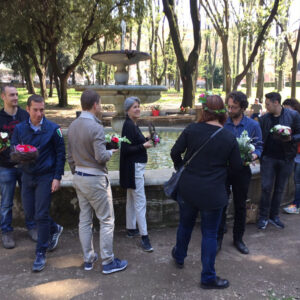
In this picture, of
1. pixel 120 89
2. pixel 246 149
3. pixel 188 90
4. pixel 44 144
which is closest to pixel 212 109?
pixel 246 149

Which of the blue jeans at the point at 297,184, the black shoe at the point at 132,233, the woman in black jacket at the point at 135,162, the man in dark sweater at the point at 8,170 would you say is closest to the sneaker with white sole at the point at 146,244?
the woman in black jacket at the point at 135,162

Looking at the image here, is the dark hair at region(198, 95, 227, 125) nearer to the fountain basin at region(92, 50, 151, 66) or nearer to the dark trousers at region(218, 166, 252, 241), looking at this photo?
the dark trousers at region(218, 166, 252, 241)

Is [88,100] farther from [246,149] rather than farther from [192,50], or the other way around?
[192,50]

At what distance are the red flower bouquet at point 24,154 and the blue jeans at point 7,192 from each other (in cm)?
73

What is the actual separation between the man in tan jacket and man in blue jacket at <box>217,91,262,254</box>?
4.59 ft

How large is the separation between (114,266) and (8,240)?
4.99ft

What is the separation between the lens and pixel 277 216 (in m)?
4.66

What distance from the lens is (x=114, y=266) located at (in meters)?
3.34

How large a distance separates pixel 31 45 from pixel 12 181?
22.8 m

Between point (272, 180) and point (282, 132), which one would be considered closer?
point (282, 132)

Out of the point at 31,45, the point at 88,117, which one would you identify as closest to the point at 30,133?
the point at 88,117

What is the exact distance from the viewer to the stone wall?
13.7 feet

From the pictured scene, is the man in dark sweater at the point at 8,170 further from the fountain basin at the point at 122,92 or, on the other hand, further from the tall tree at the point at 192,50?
the tall tree at the point at 192,50

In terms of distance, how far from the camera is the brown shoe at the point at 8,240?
12.7 feet
